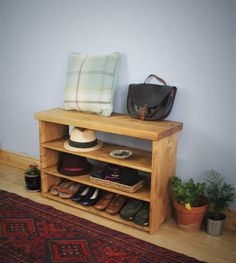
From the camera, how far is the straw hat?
241 centimetres

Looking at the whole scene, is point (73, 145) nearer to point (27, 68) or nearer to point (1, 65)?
point (27, 68)

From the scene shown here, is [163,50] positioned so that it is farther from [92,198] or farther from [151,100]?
[92,198]

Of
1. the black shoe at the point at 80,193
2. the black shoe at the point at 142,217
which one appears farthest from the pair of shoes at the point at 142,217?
the black shoe at the point at 80,193

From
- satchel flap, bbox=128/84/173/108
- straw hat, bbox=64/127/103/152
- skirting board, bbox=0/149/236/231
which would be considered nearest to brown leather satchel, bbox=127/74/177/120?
satchel flap, bbox=128/84/173/108

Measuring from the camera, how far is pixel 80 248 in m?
1.97

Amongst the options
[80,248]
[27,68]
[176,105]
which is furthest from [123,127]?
[27,68]

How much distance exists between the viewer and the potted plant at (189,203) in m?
2.12

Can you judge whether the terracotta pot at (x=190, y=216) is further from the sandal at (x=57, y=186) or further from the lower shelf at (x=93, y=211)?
the sandal at (x=57, y=186)

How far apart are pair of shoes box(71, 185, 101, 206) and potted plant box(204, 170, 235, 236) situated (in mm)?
807

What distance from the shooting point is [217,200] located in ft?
6.97

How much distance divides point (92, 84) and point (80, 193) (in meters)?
0.84

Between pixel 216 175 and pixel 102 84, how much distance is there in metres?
1.03

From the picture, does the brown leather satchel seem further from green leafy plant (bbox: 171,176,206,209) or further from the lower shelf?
the lower shelf

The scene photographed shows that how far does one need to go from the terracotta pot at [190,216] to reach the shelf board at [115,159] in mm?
351
